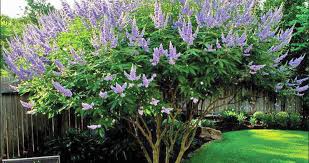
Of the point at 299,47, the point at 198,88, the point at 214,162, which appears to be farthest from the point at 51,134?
the point at 299,47

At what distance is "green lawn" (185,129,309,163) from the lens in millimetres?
7102

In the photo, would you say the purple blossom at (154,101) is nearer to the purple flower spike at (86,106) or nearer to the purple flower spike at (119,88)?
the purple flower spike at (119,88)

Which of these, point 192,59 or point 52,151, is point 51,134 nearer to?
point 52,151

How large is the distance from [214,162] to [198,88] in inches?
122

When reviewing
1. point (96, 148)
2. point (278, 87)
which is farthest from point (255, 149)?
point (278, 87)

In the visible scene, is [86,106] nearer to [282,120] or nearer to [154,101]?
[154,101]

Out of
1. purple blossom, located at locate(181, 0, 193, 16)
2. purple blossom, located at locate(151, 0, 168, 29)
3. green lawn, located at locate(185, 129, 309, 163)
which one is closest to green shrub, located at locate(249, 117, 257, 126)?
green lawn, located at locate(185, 129, 309, 163)

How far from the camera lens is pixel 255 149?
317 inches

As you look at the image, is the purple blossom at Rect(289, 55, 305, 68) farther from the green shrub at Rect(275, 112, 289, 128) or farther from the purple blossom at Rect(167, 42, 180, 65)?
the green shrub at Rect(275, 112, 289, 128)

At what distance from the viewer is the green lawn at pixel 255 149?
23.3ft

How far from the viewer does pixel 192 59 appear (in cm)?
378

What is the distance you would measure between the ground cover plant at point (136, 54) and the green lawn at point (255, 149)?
2.94m

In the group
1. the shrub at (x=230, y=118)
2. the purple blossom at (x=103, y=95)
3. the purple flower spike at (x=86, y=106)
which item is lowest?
the shrub at (x=230, y=118)

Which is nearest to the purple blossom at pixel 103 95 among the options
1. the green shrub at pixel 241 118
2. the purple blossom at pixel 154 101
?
the purple blossom at pixel 154 101
